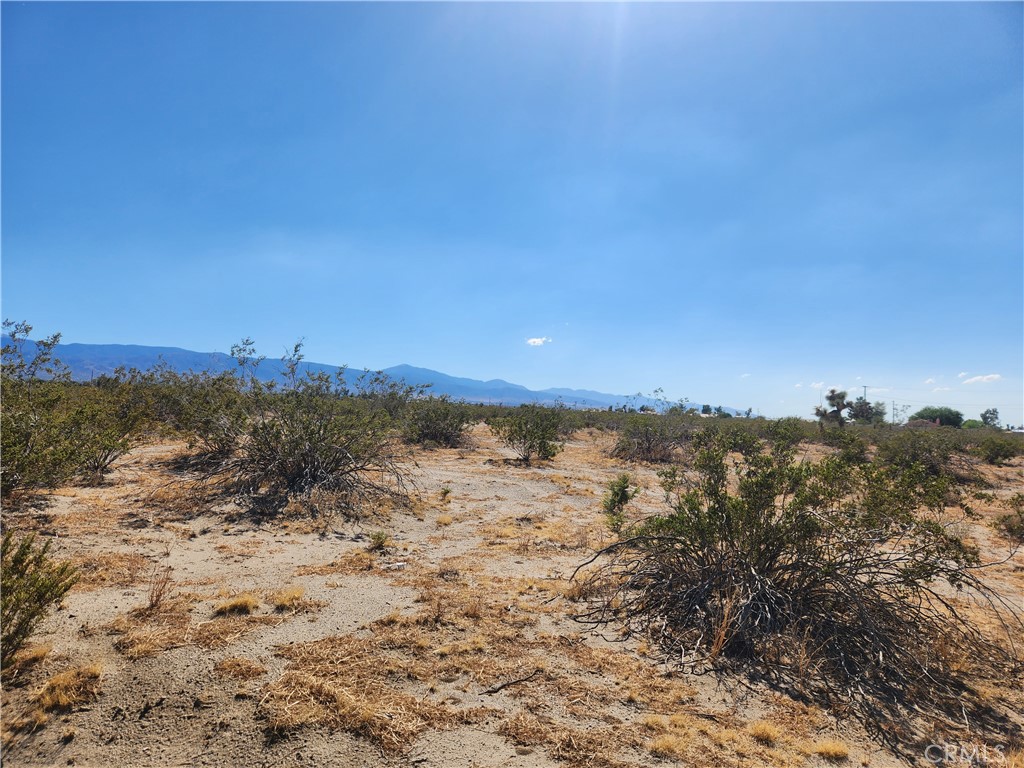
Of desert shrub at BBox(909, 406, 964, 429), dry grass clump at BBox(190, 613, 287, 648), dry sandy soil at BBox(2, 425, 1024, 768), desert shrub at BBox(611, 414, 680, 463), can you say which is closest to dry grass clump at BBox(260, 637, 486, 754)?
dry sandy soil at BBox(2, 425, 1024, 768)

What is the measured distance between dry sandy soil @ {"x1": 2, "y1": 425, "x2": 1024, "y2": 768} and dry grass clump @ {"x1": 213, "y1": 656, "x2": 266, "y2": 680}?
2 centimetres

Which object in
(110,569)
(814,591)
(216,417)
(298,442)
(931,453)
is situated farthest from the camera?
(931,453)


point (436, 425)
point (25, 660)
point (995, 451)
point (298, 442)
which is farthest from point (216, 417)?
point (995, 451)

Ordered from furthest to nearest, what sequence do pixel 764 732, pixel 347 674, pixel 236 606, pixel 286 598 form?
pixel 286 598, pixel 236 606, pixel 347 674, pixel 764 732

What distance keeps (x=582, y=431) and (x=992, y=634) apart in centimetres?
2834

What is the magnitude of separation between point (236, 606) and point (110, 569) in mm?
2162

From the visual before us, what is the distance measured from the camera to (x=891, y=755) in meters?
3.32

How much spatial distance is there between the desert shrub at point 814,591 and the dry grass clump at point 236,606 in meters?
3.60

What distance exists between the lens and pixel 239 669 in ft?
12.0

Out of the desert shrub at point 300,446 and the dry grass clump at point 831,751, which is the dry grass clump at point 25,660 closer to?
the desert shrub at point 300,446

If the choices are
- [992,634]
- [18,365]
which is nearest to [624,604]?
[992,634]

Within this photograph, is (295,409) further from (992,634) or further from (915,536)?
(992,634)

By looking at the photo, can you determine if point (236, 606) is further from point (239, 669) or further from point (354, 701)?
point (354, 701)

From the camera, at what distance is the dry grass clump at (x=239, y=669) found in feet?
11.8
